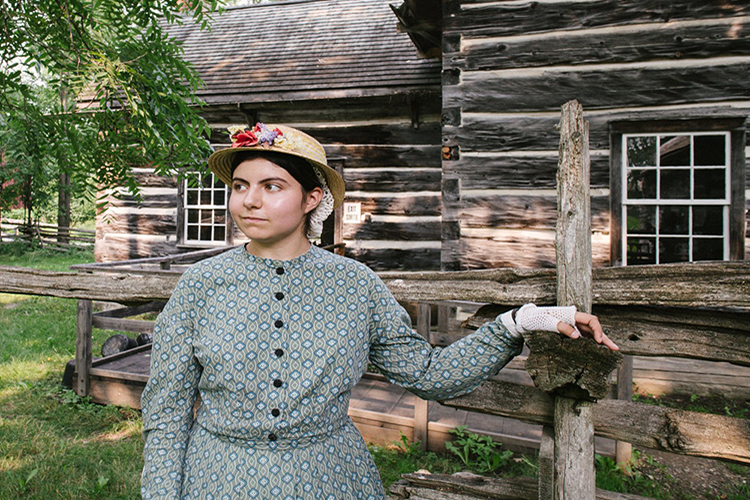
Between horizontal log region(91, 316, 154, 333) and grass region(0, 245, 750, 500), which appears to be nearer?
grass region(0, 245, 750, 500)

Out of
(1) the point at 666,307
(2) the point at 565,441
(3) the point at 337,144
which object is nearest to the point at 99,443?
(2) the point at 565,441

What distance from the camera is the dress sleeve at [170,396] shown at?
1.65 metres

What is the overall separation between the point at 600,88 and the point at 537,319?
446 cm

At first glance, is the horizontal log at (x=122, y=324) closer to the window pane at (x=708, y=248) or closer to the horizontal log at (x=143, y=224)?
the horizontal log at (x=143, y=224)

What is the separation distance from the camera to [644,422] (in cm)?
207

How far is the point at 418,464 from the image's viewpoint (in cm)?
409

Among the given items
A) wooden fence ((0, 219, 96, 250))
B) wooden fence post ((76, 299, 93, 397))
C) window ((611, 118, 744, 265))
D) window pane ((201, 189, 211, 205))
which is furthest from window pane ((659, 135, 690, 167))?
wooden fence ((0, 219, 96, 250))

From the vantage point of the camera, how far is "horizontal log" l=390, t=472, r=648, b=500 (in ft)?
7.39

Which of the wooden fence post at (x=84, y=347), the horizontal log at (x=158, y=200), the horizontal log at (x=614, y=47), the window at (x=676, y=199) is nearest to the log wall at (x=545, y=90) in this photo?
the horizontal log at (x=614, y=47)

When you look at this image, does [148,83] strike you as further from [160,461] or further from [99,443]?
[99,443]

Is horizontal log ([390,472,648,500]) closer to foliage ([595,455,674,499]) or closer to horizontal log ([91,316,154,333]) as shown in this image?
foliage ([595,455,674,499])

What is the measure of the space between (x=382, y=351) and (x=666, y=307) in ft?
3.77

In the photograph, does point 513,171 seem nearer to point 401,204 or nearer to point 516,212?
point 516,212

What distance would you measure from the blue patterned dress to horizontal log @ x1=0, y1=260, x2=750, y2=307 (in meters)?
0.45
